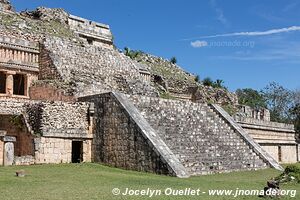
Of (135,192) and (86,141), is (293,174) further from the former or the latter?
(86,141)

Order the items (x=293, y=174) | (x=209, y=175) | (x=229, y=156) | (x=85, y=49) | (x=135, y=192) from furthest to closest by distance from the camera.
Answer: (x=85, y=49), (x=229, y=156), (x=209, y=175), (x=293, y=174), (x=135, y=192)

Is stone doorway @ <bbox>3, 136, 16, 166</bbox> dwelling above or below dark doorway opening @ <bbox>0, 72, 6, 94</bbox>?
below

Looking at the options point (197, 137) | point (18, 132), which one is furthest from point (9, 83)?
point (197, 137)

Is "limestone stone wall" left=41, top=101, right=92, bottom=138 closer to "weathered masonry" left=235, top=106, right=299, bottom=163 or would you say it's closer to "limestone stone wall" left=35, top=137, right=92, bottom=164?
"limestone stone wall" left=35, top=137, right=92, bottom=164

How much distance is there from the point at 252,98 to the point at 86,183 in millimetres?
44934

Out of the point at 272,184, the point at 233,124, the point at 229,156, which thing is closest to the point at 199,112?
the point at 233,124

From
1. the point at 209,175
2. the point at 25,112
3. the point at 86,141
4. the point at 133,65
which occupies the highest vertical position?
the point at 133,65

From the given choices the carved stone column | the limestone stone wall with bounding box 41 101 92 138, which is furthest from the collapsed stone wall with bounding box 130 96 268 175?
the carved stone column

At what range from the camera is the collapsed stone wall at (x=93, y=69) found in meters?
18.1

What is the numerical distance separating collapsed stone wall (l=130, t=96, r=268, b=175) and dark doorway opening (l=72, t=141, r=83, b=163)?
247 cm

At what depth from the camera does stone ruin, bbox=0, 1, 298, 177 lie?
1383 centimetres

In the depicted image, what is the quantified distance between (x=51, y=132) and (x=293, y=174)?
749cm

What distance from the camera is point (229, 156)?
1566 centimetres

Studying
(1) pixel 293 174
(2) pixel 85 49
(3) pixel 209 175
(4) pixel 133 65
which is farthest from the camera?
(4) pixel 133 65
